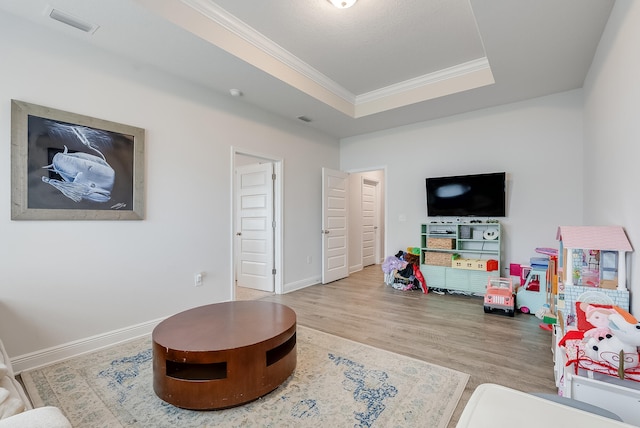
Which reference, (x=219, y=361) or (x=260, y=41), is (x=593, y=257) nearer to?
(x=219, y=361)

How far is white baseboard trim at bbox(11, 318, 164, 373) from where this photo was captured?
2307 millimetres

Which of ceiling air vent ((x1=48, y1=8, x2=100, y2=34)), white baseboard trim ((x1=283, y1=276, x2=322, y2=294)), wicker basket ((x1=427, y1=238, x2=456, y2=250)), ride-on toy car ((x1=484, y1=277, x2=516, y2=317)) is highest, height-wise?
ceiling air vent ((x1=48, y1=8, x2=100, y2=34))

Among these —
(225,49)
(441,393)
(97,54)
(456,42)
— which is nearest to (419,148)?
(456,42)

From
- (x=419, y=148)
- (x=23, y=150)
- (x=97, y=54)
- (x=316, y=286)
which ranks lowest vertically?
(x=316, y=286)

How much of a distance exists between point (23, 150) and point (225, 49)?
1.82 meters

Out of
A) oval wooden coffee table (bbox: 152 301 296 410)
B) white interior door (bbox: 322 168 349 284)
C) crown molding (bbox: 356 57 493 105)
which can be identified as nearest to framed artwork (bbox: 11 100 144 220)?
oval wooden coffee table (bbox: 152 301 296 410)

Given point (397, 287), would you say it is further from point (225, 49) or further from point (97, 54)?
point (97, 54)

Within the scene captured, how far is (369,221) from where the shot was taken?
7.15m

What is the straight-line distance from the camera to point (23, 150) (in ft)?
7.55

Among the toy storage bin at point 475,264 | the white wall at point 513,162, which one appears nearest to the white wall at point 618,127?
the white wall at point 513,162

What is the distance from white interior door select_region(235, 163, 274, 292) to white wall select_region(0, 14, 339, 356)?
0.60m

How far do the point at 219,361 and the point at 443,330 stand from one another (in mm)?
2300

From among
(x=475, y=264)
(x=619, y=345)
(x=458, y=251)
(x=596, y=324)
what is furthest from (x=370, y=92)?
(x=619, y=345)

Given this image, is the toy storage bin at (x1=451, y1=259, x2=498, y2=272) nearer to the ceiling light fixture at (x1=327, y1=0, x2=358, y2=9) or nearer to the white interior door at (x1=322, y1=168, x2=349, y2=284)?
the white interior door at (x1=322, y1=168, x2=349, y2=284)
